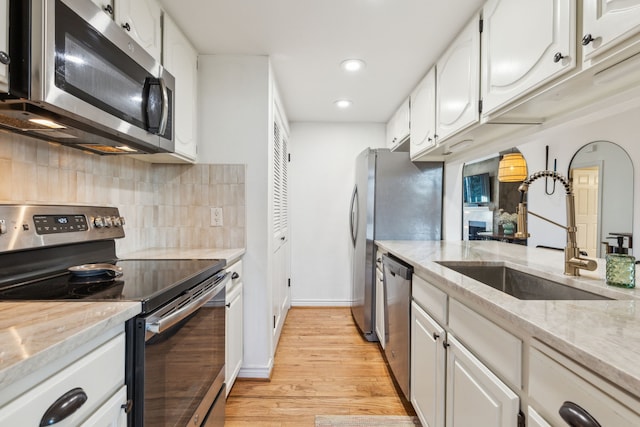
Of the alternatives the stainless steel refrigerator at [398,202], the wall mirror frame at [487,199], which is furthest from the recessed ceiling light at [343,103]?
the wall mirror frame at [487,199]

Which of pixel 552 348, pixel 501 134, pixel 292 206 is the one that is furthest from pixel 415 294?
pixel 292 206

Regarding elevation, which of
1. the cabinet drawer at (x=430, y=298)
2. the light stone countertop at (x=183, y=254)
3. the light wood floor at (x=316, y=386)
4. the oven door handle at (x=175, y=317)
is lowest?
the light wood floor at (x=316, y=386)

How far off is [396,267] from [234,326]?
3.47 ft

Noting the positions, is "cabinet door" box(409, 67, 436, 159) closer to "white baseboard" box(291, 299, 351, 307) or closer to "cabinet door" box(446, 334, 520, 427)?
"cabinet door" box(446, 334, 520, 427)

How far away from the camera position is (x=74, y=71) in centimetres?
97

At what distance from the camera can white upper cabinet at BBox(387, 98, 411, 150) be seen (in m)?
2.83

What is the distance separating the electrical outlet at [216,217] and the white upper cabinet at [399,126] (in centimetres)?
180

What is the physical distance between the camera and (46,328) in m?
0.66

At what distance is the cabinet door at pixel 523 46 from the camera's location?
107 cm

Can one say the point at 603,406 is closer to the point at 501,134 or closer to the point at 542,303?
the point at 542,303

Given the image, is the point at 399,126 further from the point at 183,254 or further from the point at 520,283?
the point at 183,254

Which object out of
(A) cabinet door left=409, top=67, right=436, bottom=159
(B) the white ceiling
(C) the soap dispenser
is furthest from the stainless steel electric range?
(A) cabinet door left=409, top=67, right=436, bottom=159

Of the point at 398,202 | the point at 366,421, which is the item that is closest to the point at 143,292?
the point at 366,421

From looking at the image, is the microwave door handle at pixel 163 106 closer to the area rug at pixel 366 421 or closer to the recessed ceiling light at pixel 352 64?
the recessed ceiling light at pixel 352 64
